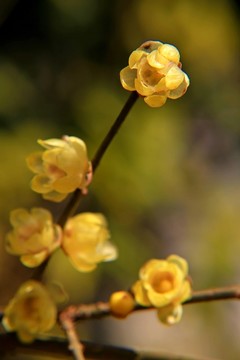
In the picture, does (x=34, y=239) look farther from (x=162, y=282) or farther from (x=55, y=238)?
(x=162, y=282)

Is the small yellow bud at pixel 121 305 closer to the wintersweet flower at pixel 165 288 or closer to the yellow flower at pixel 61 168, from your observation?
the wintersweet flower at pixel 165 288

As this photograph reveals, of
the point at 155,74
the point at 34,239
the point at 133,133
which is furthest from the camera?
the point at 133,133

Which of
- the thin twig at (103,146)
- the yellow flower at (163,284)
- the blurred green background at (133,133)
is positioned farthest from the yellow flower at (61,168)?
the blurred green background at (133,133)

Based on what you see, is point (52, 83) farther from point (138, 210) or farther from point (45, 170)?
point (45, 170)

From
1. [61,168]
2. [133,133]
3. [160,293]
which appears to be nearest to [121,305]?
[160,293]

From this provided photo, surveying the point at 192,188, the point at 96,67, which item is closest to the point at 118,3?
the point at 96,67

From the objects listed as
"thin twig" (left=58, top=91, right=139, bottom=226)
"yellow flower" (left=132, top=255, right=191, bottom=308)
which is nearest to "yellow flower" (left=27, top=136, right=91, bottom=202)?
"thin twig" (left=58, top=91, right=139, bottom=226)
